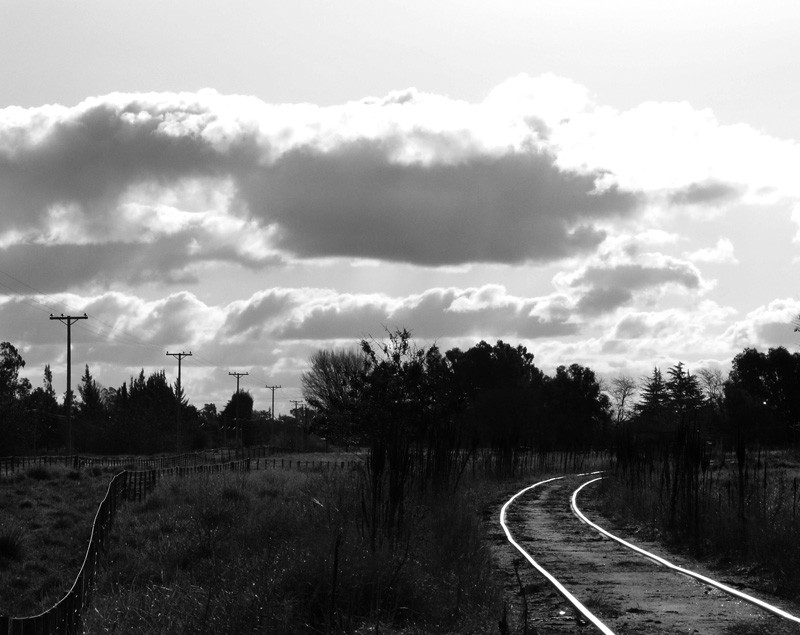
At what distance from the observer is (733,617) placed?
40.5ft

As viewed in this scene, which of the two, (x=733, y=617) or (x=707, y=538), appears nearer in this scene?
(x=733, y=617)

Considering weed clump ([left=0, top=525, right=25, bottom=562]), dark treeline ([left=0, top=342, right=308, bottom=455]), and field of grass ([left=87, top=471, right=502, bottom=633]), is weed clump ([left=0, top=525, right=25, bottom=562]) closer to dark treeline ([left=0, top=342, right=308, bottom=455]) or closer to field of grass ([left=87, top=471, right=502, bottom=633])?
field of grass ([left=87, top=471, right=502, bottom=633])

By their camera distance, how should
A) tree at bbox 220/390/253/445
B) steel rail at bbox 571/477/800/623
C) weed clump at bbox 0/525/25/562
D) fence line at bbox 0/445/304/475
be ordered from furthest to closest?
1. tree at bbox 220/390/253/445
2. fence line at bbox 0/445/304/475
3. weed clump at bbox 0/525/25/562
4. steel rail at bbox 571/477/800/623

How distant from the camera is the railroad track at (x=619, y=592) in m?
11.8

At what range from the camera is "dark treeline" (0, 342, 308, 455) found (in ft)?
354

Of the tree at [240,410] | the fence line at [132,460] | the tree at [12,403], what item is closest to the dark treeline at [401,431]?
the fence line at [132,460]

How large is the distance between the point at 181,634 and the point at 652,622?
5.14 meters

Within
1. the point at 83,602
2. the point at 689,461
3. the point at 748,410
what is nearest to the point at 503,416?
the point at 748,410

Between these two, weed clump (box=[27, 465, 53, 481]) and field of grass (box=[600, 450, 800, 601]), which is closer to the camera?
field of grass (box=[600, 450, 800, 601])

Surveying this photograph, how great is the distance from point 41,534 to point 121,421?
10799 cm

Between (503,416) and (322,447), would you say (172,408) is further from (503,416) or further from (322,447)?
(503,416)

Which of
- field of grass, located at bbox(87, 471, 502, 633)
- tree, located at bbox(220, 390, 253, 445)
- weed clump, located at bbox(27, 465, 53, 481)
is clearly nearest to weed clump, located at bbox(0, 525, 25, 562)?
field of grass, located at bbox(87, 471, 502, 633)

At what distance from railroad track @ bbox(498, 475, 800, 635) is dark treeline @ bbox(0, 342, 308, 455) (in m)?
83.4

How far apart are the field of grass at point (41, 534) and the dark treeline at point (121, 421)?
49.7 m
